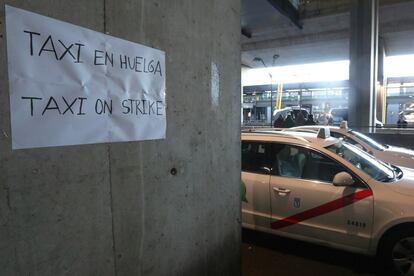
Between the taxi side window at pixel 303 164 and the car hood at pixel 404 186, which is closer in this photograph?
the car hood at pixel 404 186

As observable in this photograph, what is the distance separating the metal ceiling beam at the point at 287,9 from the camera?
A: 1576 cm

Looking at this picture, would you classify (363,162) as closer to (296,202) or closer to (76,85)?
(296,202)

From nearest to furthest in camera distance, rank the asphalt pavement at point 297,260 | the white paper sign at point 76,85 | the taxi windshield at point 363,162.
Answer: the white paper sign at point 76,85, the asphalt pavement at point 297,260, the taxi windshield at point 363,162

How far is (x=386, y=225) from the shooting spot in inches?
135

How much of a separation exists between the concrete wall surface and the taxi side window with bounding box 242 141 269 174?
1722mm

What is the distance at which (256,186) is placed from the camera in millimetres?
4352

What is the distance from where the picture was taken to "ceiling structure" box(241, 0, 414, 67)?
55.3 ft

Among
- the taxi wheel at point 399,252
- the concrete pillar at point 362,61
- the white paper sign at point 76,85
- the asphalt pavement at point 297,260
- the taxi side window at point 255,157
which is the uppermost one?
the concrete pillar at point 362,61

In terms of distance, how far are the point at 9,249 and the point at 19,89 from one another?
2.15 feet

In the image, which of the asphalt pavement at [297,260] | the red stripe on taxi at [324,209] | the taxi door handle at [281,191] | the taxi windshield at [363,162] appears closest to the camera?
the red stripe on taxi at [324,209]

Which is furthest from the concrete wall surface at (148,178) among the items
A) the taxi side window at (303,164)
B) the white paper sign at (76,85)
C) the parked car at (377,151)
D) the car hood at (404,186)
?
the parked car at (377,151)

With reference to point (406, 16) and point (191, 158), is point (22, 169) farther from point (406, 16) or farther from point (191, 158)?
point (406, 16)

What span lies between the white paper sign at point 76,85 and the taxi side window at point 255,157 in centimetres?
270

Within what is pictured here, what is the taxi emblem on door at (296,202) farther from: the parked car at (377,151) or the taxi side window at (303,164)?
the parked car at (377,151)
